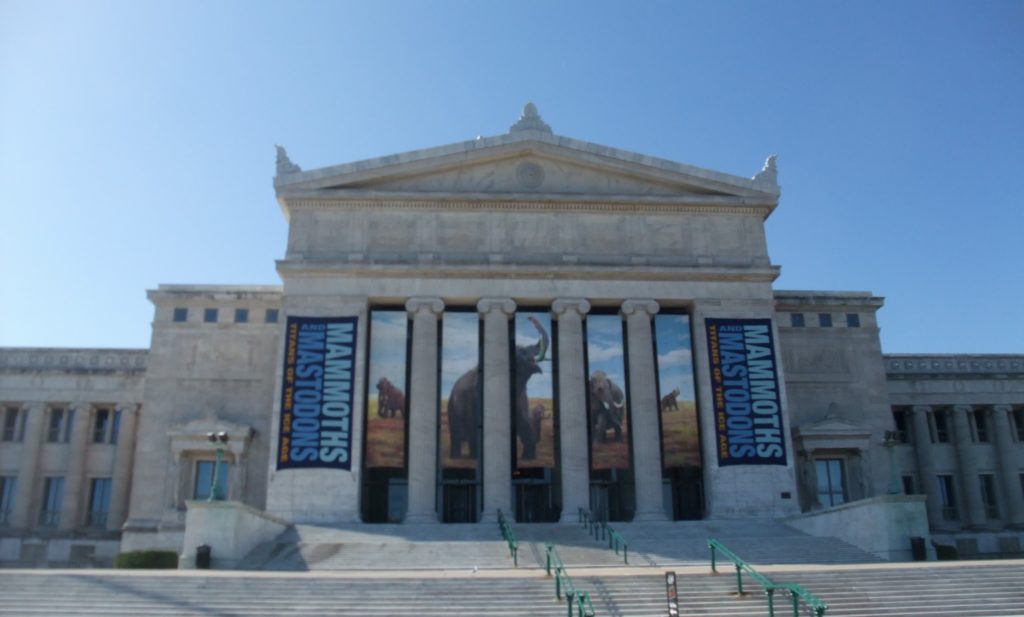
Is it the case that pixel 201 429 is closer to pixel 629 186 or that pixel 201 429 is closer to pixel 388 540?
pixel 388 540

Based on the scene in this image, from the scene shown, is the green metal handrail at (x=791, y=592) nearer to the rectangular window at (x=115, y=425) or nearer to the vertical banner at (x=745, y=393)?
the vertical banner at (x=745, y=393)

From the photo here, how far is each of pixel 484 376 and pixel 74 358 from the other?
21.7 m

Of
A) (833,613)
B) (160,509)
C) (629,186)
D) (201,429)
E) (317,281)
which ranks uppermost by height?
(629,186)

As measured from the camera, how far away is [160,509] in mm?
40969

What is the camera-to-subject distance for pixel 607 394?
39.6m

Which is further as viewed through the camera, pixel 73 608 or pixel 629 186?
pixel 629 186

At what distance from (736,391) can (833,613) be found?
60.6 feet

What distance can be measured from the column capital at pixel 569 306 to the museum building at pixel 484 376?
0.35 ft

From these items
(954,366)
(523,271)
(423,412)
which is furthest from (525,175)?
(954,366)

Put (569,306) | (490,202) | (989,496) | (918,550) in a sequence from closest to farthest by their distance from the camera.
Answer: (918,550) → (569,306) → (490,202) → (989,496)

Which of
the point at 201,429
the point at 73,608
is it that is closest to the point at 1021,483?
the point at 201,429

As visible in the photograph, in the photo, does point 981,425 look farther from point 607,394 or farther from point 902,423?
point 607,394

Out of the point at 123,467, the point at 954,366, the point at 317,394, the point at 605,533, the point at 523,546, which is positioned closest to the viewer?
the point at 523,546

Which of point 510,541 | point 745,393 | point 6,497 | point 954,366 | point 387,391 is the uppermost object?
point 954,366
